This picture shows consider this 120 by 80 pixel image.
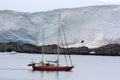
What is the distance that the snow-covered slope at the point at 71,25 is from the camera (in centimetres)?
4669

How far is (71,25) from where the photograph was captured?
48562mm

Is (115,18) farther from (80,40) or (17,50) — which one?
(17,50)

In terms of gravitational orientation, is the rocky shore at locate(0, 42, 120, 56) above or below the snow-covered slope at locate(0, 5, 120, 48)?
below

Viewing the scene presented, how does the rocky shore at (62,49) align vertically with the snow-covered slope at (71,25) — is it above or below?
below

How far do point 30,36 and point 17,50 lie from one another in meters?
9.54

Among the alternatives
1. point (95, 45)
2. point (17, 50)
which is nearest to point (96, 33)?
point (95, 45)

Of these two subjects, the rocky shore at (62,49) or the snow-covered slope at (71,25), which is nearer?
the snow-covered slope at (71,25)

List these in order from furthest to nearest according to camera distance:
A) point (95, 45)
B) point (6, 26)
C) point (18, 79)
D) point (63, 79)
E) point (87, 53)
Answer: point (87, 53), point (6, 26), point (95, 45), point (63, 79), point (18, 79)

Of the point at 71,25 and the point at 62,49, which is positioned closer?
the point at 71,25

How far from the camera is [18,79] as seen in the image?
21906 millimetres

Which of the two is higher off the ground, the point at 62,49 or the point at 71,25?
the point at 71,25

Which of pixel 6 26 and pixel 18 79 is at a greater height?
pixel 6 26

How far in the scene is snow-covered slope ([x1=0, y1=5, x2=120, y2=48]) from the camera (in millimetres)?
46688

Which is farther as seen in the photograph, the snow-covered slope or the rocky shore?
the rocky shore
